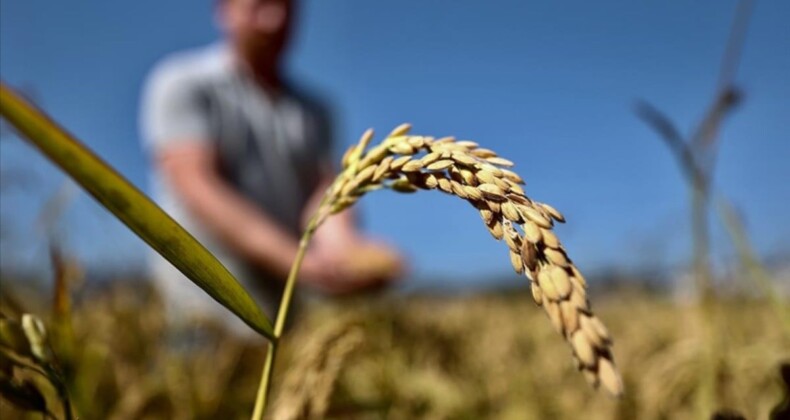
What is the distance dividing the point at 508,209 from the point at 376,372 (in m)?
0.96

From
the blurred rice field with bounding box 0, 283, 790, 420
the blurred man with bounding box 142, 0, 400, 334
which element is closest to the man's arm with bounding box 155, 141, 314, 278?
the blurred man with bounding box 142, 0, 400, 334

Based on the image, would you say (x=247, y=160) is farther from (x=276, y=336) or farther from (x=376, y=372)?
(x=276, y=336)

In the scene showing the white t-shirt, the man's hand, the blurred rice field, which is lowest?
the blurred rice field

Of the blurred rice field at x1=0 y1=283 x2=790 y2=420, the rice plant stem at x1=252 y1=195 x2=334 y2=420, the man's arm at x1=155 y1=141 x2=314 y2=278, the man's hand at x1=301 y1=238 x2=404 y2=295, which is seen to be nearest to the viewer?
the rice plant stem at x1=252 y1=195 x2=334 y2=420

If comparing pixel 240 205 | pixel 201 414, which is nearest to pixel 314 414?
pixel 201 414

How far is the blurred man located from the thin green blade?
1619 mm

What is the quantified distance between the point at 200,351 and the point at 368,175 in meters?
1.29

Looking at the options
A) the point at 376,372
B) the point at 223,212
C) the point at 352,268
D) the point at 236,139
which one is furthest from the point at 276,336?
the point at 236,139

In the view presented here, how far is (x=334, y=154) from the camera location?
10.6 ft

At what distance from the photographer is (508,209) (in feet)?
0.92

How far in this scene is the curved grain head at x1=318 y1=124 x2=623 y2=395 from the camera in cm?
24

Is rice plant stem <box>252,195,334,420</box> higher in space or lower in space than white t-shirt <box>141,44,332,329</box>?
lower

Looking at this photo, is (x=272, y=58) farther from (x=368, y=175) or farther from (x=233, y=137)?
(x=368, y=175)

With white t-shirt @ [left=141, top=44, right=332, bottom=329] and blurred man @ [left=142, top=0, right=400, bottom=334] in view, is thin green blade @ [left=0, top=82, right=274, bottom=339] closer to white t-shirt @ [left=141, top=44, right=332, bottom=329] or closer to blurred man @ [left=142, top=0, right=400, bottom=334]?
blurred man @ [left=142, top=0, right=400, bottom=334]
